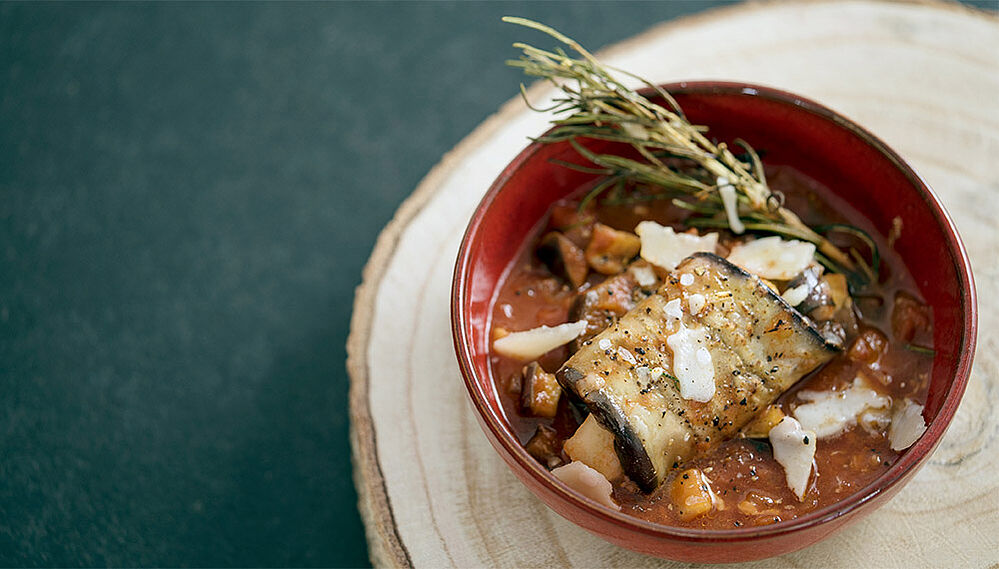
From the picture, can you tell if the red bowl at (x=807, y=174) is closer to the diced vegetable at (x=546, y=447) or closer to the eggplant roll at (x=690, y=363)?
the diced vegetable at (x=546, y=447)

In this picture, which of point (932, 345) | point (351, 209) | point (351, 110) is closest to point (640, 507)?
point (932, 345)

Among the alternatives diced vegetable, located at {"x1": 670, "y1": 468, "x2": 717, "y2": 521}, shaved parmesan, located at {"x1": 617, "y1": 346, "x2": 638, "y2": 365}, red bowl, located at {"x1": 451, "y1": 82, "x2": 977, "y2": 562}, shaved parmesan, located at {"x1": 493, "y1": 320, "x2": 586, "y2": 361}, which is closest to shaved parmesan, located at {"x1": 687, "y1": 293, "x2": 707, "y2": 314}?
shaved parmesan, located at {"x1": 617, "y1": 346, "x2": 638, "y2": 365}

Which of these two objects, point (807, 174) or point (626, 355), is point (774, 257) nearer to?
point (807, 174)

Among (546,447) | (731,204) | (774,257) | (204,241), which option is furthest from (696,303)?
(204,241)

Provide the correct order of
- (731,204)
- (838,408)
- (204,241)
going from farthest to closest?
(204,241) → (731,204) → (838,408)

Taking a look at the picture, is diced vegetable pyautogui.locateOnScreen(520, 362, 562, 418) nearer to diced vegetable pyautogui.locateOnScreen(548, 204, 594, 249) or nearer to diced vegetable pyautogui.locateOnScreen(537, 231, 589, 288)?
diced vegetable pyautogui.locateOnScreen(537, 231, 589, 288)

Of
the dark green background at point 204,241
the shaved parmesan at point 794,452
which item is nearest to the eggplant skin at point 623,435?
the shaved parmesan at point 794,452

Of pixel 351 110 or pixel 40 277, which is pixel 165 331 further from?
pixel 351 110
